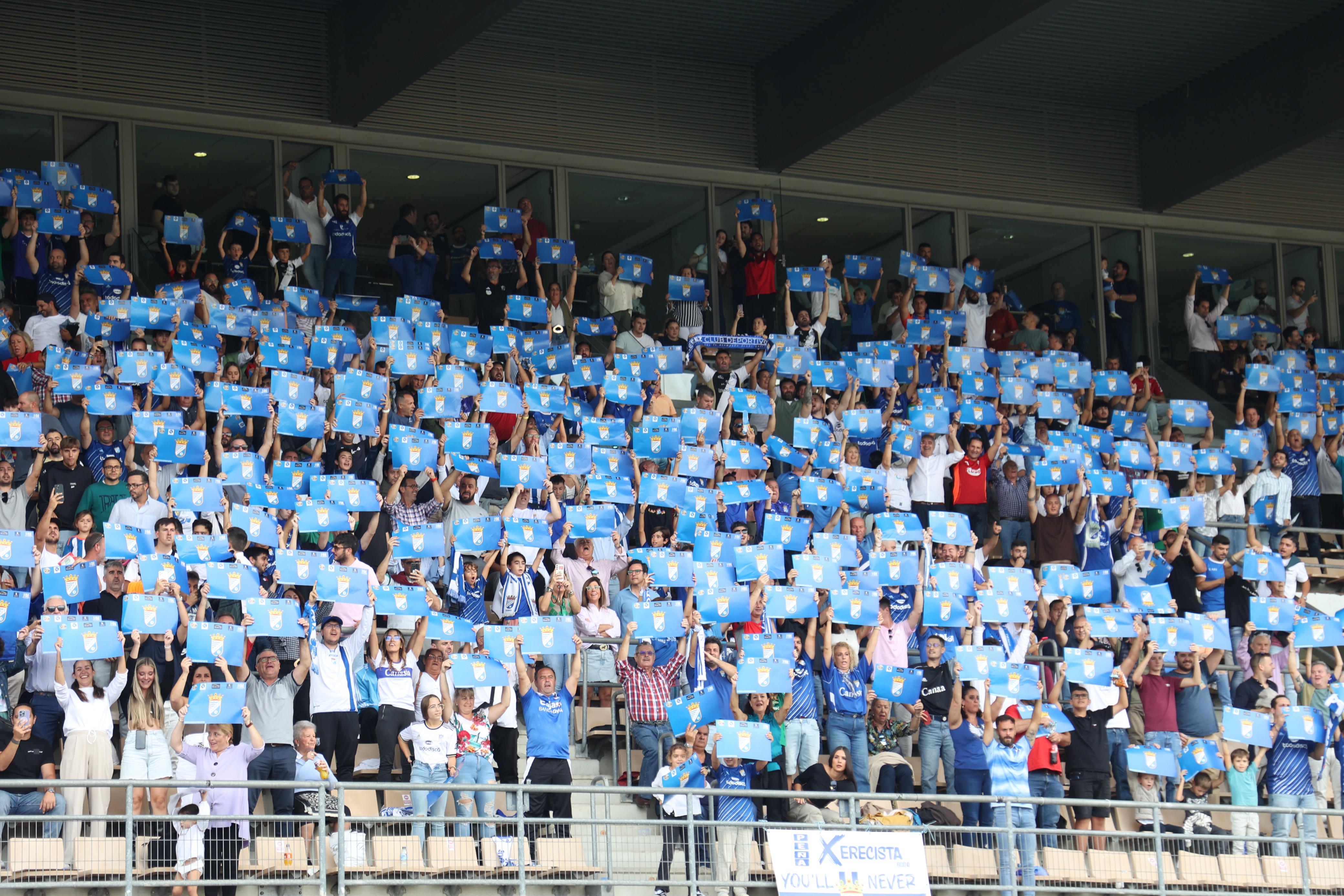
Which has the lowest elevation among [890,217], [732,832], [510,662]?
[732,832]

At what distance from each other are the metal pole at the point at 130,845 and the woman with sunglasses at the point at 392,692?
2.59 metres

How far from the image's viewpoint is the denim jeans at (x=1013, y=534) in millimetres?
19578

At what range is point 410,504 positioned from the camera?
17.2 metres

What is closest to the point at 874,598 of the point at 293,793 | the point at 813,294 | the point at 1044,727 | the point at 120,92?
the point at 1044,727

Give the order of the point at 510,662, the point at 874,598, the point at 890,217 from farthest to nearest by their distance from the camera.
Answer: the point at 890,217 < the point at 874,598 < the point at 510,662

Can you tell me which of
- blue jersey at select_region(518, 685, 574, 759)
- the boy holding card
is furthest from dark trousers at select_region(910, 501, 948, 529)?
blue jersey at select_region(518, 685, 574, 759)

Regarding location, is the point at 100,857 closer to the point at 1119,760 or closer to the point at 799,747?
the point at 799,747

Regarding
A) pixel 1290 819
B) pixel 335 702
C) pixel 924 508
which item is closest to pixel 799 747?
pixel 335 702

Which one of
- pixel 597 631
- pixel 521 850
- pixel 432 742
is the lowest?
pixel 521 850

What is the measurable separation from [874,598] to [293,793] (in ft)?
17.9

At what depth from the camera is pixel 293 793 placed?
44.2 feet

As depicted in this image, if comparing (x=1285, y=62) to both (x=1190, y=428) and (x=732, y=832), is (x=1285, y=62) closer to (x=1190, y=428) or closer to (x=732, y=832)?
(x=1190, y=428)

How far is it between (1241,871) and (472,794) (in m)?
5.98

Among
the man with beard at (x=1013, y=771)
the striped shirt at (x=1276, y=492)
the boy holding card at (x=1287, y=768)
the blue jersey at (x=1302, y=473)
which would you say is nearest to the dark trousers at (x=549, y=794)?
the man with beard at (x=1013, y=771)
